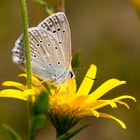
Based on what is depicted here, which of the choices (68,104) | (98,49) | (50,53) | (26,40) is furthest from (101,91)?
(98,49)

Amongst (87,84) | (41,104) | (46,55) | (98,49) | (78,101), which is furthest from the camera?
(98,49)

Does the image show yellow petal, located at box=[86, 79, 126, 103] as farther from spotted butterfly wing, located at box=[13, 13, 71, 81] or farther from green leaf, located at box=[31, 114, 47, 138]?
green leaf, located at box=[31, 114, 47, 138]

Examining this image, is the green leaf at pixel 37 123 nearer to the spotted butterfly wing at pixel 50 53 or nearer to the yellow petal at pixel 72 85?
the spotted butterfly wing at pixel 50 53

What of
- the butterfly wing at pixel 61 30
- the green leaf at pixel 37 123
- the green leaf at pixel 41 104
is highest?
the butterfly wing at pixel 61 30

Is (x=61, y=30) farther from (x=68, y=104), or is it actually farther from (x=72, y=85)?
(x=68, y=104)

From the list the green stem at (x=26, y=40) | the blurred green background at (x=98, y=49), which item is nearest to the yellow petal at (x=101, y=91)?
the green stem at (x=26, y=40)

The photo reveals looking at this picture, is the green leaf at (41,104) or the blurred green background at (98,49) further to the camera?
the blurred green background at (98,49)

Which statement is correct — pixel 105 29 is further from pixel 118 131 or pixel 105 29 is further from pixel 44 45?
pixel 44 45
